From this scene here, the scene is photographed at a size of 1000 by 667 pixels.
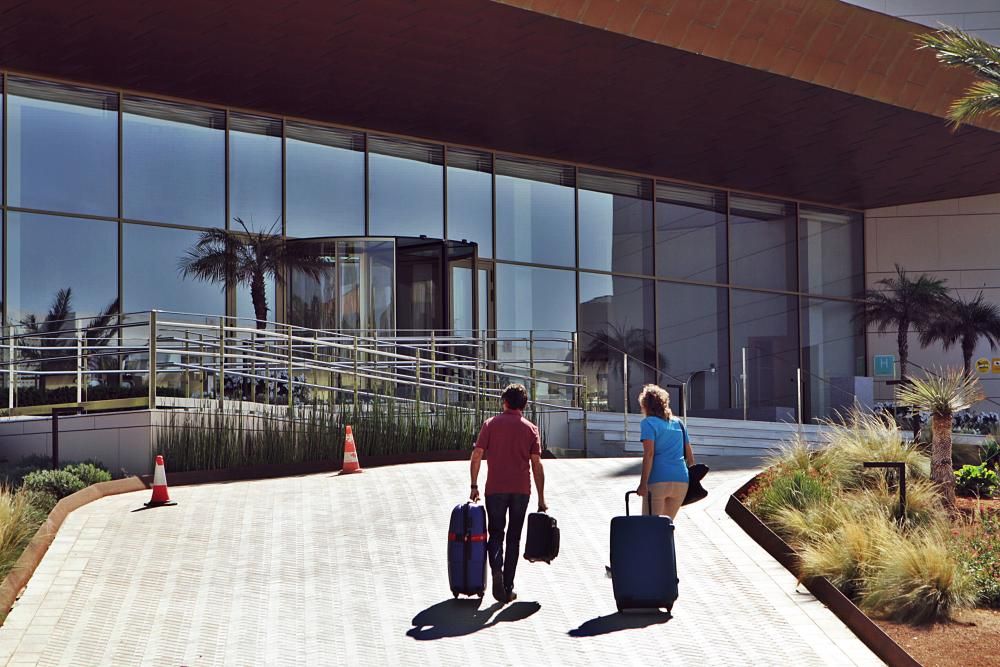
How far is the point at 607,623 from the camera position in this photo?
8.14 meters

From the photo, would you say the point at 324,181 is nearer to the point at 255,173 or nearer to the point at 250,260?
the point at 255,173

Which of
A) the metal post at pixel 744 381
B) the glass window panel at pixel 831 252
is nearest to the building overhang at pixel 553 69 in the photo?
the metal post at pixel 744 381

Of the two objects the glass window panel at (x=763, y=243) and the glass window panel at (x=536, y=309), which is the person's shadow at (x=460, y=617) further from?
the glass window panel at (x=763, y=243)

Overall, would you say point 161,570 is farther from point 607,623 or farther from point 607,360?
point 607,360

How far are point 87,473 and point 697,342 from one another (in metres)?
19.0

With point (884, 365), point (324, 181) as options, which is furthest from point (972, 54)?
point (884, 365)

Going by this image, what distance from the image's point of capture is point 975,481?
43.9ft

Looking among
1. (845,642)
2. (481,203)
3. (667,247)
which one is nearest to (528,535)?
(845,642)

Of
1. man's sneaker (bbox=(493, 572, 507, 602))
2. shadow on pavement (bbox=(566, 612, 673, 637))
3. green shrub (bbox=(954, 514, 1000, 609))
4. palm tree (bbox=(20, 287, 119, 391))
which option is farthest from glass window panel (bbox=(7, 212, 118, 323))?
green shrub (bbox=(954, 514, 1000, 609))

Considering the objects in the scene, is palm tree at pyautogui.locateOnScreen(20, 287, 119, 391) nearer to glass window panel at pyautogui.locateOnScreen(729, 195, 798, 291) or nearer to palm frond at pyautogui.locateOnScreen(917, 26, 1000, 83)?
palm frond at pyautogui.locateOnScreen(917, 26, 1000, 83)

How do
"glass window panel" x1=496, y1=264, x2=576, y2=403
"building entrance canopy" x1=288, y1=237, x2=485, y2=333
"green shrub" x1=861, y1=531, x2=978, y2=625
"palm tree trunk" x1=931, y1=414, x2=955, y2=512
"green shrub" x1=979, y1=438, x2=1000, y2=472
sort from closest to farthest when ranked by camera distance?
1. "green shrub" x1=861, y1=531, x2=978, y2=625
2. "palm tree trunk" x1=931, y1=414, x2=955, y2=512
3. "green shrub" x1=979, y1=438, x2=1000, y2=472
4. "building entrance canopy" x1=288, y1=237, x2=485, y2=333
5. "glass window panel" x1=496, y1=264, x2=576, y2=403

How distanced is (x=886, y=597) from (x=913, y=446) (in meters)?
5.38

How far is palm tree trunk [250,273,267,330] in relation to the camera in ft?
71.6

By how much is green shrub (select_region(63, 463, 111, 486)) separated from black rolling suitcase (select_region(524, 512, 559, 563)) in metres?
6.58
